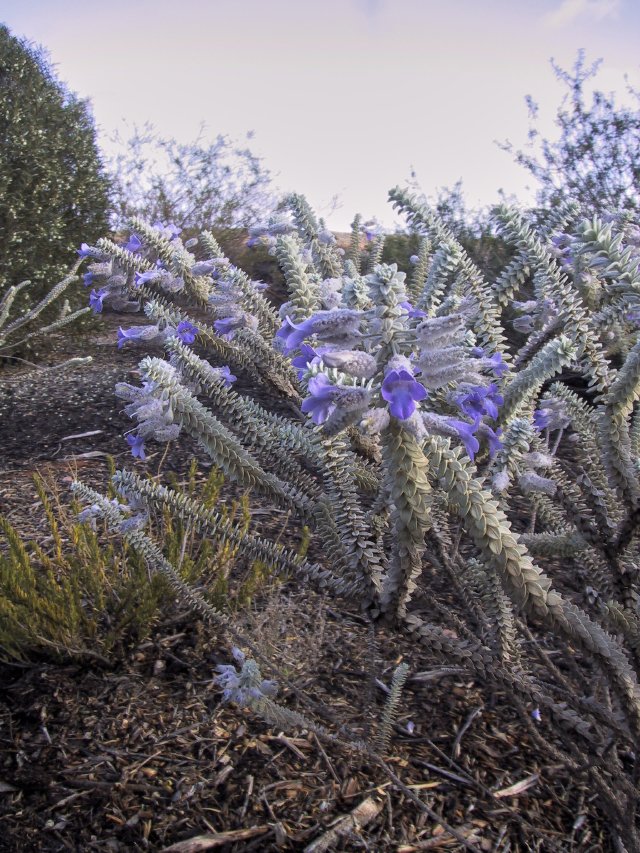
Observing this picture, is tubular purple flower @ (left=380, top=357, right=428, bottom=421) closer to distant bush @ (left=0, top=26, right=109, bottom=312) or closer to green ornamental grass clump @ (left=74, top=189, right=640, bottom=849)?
green ornamental grass clump @ (left=74, top=189, right=640, bottom=849)

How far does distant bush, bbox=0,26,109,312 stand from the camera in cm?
683

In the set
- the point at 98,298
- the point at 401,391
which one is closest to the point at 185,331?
the point at 98,298

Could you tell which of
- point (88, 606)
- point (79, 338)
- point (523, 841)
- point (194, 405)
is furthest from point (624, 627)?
point (79, 338)

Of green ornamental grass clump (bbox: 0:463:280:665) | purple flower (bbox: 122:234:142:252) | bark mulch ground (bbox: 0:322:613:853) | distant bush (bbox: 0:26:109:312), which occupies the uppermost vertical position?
distant bush (bbox: 0:26:109:312)

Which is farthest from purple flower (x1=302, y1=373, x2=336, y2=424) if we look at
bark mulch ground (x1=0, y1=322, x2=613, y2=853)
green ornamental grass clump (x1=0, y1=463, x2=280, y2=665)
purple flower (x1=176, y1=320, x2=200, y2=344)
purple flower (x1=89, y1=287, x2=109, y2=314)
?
purple flower (x1=89, y1=287, x2=109, y2=314)

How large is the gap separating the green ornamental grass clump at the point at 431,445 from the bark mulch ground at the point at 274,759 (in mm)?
140

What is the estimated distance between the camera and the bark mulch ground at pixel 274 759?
1.80 metres

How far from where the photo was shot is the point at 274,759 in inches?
79.4

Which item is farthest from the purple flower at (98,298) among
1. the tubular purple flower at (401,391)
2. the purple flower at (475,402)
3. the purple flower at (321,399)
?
the tubular purple flower at (401,391)

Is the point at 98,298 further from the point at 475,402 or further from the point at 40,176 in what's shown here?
the point at 40,176

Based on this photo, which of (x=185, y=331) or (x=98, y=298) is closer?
(x=185, y=331)

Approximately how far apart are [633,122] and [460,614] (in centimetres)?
619

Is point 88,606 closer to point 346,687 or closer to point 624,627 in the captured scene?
point 346,687

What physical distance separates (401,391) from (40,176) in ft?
22.6
